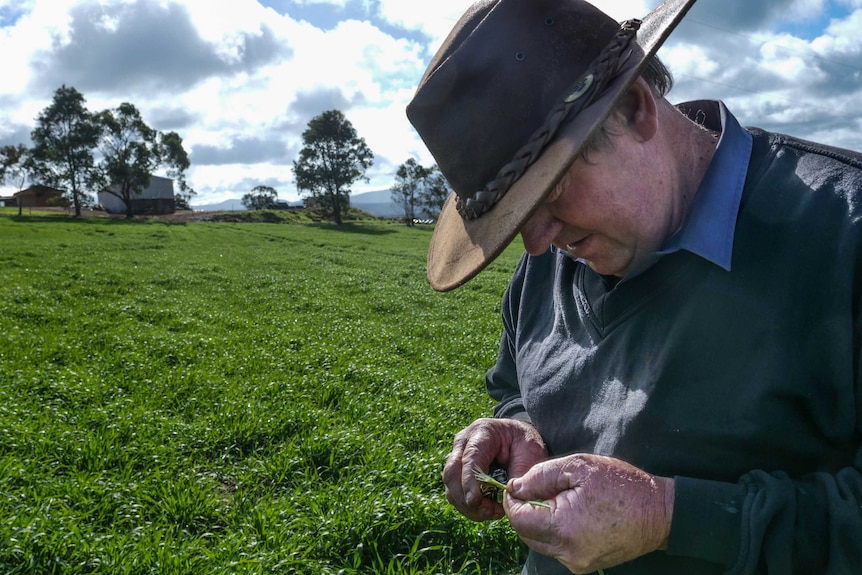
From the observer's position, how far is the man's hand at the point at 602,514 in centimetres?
157

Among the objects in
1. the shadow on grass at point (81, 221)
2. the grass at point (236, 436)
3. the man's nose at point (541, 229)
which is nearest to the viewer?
the man's nose at point (541, 229)

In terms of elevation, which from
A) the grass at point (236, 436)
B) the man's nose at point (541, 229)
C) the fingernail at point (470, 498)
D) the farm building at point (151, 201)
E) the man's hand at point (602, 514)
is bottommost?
the grass at point (236, 436)

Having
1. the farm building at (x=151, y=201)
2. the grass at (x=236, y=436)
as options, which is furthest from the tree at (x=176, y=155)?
the grass at (x=236, y=436)

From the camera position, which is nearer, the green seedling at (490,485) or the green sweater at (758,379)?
the green sweater at (758,379)

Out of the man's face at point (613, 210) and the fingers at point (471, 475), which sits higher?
the man's face at point (613, 210)

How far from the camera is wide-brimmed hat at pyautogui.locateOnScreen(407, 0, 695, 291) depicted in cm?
Answer: 158

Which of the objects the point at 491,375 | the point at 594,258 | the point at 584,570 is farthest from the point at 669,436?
the point at 491,375

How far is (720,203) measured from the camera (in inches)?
66.2

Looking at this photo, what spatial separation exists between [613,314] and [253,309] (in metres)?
11.6

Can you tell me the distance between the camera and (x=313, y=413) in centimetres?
591

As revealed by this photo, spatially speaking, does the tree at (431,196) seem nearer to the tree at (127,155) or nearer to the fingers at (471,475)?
the tree at (127,155)

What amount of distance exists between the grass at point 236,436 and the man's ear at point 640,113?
258cm

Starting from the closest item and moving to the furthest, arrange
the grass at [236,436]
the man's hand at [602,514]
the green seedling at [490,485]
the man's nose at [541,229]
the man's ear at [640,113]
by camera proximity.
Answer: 1. the man's hand at [602,514]
2. the man's ear at [640,113]
3. the man's nose at [541,229]
4. the green seedling at [490,485]
5. the grass at [236,436]

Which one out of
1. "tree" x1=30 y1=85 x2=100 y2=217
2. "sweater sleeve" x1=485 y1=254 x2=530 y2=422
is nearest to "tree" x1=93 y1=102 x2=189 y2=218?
"tree" x1=30 y1=85 x2=100 y2=217
